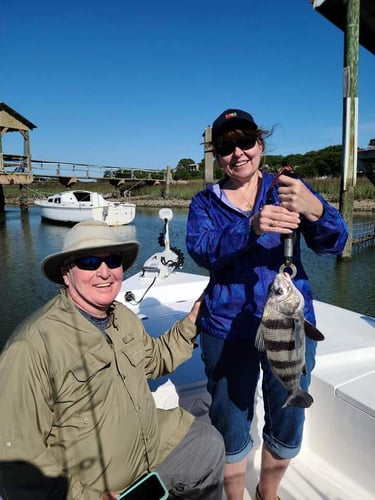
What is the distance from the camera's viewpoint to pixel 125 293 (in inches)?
192

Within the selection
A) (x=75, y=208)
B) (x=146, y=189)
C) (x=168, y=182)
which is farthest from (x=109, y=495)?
(x=146, y=189)

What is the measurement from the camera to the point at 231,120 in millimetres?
1822

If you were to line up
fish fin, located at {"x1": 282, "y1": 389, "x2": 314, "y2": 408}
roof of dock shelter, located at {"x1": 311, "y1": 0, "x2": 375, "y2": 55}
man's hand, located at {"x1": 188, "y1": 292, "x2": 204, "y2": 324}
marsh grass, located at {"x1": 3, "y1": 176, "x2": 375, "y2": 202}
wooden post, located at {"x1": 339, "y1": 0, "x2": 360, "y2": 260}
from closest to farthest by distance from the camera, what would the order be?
fish fin, located at {"x1": 282, "y1": 389, "x2": 314, "y2": 408} < man's hand, located at {"x1": 188, "y1": 292, "x2": 204, "y2": 324} < wooden post, located at {"x1": 339, "y1": 0, "x2": 360, "y2": 260} < roof of dock shelter, located at {"x1": 311, "y1": 0, "x2": 375, "y2": 55} < marsh grass, located at {"x1": 3, "y1": 176, "x2": 375, "y2": 202}

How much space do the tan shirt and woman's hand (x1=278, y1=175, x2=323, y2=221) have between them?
3.33 feet

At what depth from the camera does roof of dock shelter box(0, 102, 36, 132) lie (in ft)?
81.5

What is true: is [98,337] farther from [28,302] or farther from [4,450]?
[28,302]

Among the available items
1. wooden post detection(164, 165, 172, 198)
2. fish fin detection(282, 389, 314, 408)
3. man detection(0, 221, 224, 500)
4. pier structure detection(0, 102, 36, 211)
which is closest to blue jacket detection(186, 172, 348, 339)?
fish fin detection(282, 389, 314, 408)

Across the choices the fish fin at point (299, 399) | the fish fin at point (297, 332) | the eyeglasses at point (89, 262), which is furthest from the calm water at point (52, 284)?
the fish fin at point (297, 332)

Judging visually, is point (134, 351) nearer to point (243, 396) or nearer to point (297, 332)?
point (243, 396)

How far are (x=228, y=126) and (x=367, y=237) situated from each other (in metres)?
15.1

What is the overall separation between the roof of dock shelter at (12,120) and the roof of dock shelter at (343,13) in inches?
805

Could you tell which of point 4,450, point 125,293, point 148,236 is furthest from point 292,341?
point 148,236

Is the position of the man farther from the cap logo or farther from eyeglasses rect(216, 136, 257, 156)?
the cap logo

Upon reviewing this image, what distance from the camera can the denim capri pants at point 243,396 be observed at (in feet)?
6.20
